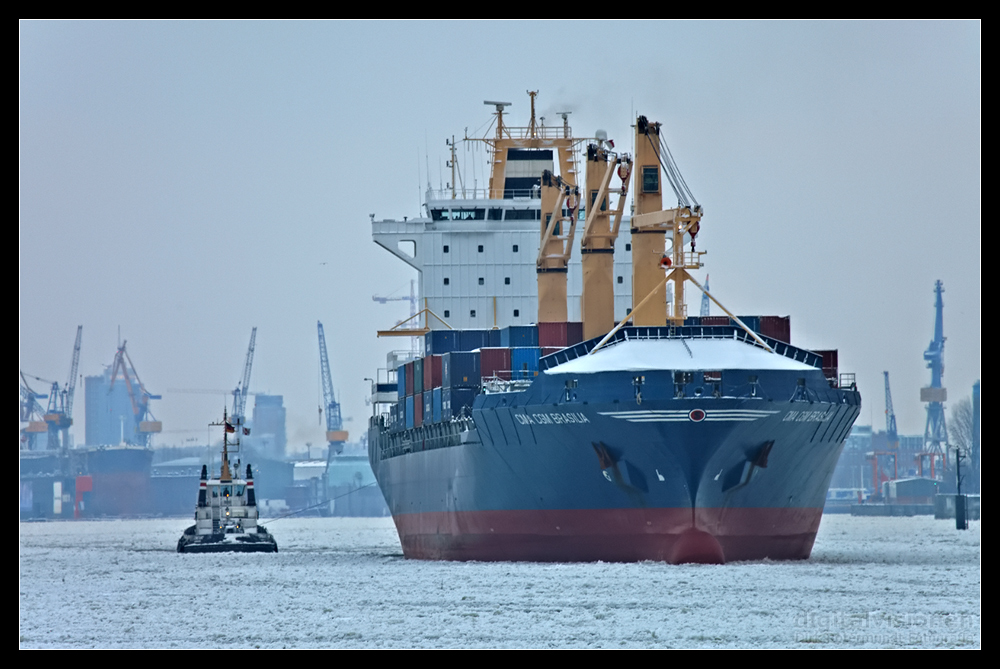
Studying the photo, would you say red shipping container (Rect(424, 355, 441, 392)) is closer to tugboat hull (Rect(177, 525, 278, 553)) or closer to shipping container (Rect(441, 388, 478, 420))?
shipping container (Rect(441, 388, 478, 420))

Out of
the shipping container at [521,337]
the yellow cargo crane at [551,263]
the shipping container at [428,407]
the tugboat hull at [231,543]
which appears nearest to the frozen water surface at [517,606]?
the shipping container at [428,407]

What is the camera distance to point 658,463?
4531 cm

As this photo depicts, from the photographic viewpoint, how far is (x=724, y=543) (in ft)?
152

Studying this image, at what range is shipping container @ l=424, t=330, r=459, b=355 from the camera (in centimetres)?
5903

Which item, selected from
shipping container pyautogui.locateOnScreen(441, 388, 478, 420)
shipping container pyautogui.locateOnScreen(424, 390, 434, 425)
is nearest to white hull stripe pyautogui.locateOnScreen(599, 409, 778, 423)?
shipping container pyautogui.locateOnScreen(441, 388, 478, 420)

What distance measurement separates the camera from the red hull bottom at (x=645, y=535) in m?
45.8

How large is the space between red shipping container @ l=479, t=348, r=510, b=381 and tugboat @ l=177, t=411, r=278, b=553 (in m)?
15.2

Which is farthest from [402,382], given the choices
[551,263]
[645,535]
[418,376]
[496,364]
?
[645,535]

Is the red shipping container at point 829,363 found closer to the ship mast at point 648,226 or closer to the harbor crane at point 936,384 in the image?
the ship mast at point 648,226

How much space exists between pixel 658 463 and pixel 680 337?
180 inches

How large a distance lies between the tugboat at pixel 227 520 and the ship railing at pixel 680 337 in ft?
62.4
